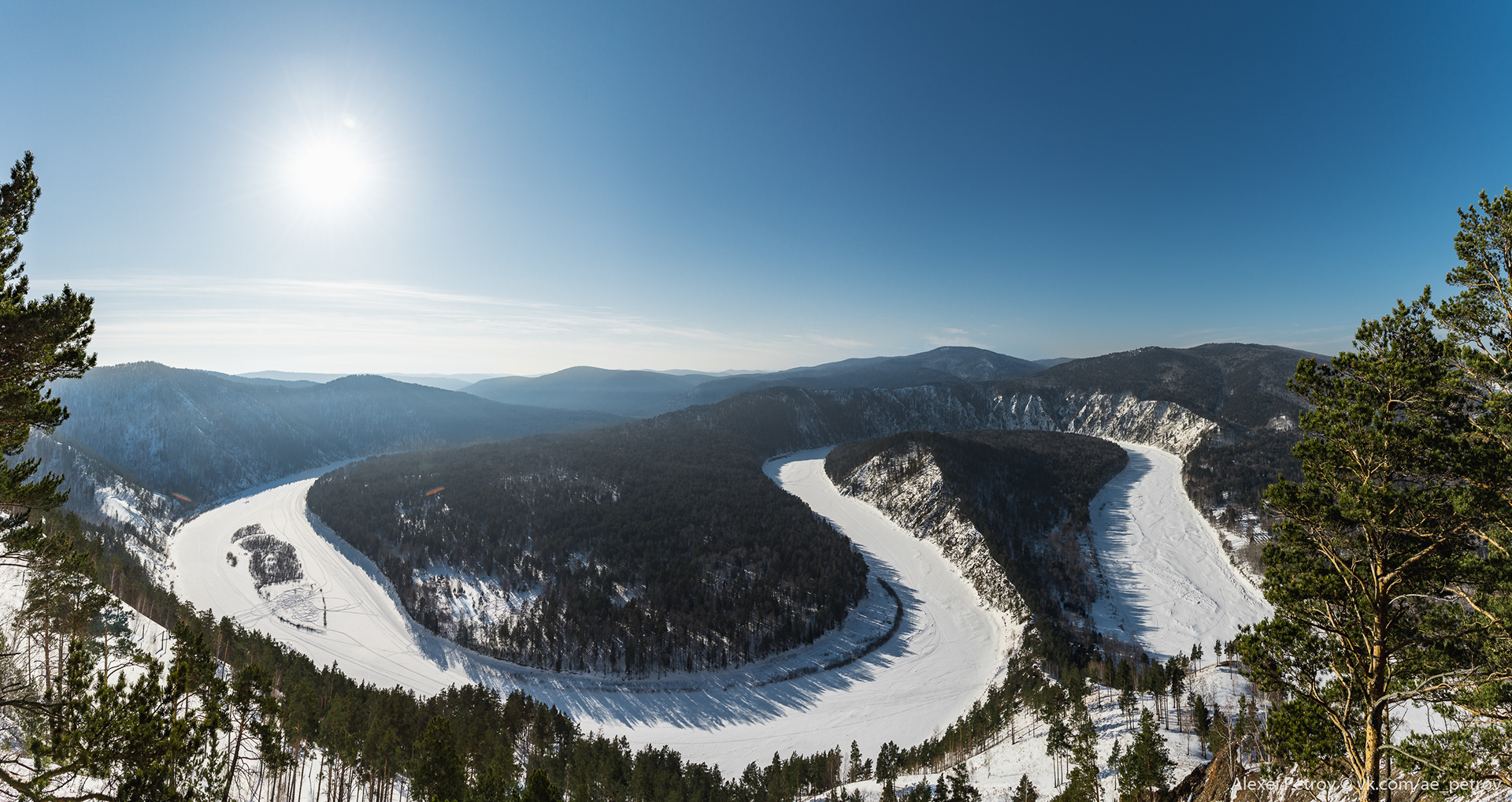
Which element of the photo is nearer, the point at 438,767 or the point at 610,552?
the point at 438,767

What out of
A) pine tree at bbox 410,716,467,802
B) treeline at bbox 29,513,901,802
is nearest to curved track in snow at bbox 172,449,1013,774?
treeline at bbox 29,513,901,802

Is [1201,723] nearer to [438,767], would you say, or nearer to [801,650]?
[801,650]

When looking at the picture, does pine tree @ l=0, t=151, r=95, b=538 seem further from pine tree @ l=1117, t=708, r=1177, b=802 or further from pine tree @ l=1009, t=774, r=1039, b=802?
pine tree @ l=1009, t=774, r=1039, b=802

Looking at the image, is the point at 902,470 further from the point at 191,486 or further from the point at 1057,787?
the point at 191,486

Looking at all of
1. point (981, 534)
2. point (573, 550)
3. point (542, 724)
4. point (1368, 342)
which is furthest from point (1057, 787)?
point (573, 550)

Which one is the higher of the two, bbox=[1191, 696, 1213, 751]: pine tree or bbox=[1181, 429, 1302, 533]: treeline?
bbox=[1181, 429, 1302, 533]: treeline

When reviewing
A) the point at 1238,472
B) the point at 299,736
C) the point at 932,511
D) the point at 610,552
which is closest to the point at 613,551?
the point at 610,552

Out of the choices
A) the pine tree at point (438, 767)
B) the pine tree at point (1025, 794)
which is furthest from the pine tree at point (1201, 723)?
the pine tree at point (438, 767)
